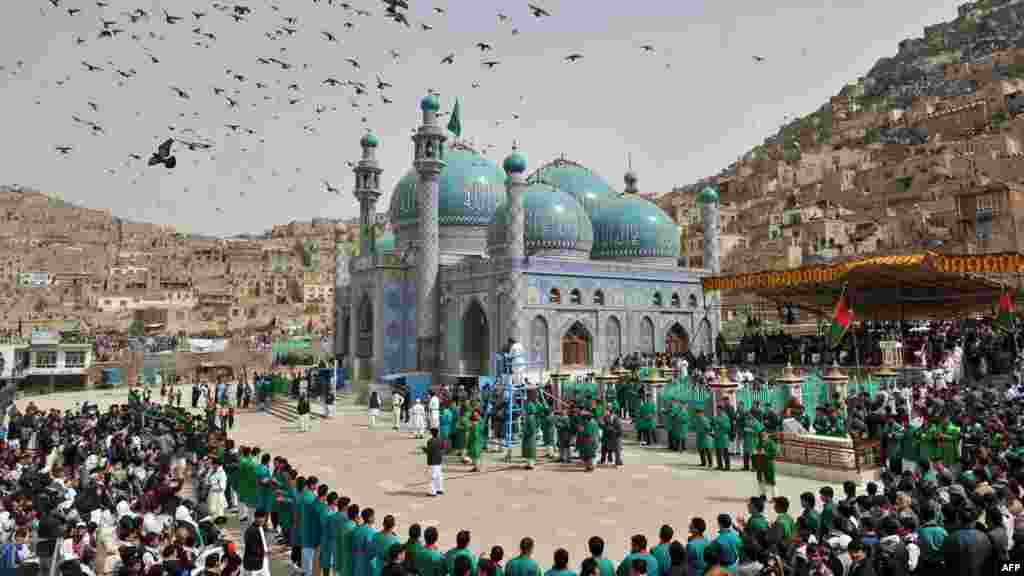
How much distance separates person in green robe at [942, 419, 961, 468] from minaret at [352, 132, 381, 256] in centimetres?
2810

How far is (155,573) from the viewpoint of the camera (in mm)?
5820

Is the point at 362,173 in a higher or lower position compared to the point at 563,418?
higher

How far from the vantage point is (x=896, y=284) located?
76.0 feet

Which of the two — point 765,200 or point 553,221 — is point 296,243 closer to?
point 765,200

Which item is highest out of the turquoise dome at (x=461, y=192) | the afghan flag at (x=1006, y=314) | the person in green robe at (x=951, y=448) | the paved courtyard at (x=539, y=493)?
the turquoise dome at (x=461, y=192)

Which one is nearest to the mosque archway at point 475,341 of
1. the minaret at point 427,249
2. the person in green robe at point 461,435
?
the minaret at point 427,249

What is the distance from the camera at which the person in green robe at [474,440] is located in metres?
13.7

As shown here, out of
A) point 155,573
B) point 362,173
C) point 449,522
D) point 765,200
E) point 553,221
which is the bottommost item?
point 449,522

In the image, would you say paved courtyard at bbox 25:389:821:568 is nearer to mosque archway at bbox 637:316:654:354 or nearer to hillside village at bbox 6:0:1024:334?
mosque archway at bbox 637:316:654:354

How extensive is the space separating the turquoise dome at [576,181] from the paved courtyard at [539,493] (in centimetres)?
2125

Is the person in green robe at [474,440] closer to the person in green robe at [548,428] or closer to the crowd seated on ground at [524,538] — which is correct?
the person in green robe at [548,428]

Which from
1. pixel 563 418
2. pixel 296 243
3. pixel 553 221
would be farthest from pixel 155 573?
pixel 296 243

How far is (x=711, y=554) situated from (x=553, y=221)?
1025 inches

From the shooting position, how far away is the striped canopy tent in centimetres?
1838
